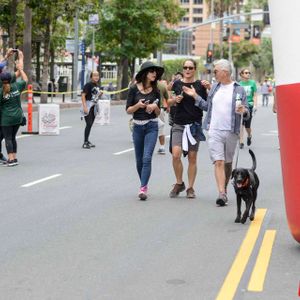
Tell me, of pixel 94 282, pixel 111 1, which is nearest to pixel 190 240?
pixel 94 282

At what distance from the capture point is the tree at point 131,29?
56812mm

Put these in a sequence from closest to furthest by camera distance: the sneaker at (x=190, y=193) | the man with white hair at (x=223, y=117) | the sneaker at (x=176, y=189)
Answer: the man with white hair at (x=223, y=117) → the sneaker at (x=190, y=193) → the sneaker at (x=176, y=189)

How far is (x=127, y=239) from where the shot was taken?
8898 millimetres

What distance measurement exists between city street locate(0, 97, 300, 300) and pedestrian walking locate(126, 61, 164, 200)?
487 millimetres

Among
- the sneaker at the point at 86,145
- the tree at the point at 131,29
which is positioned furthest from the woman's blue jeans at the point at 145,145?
the tree at the point at 131,29

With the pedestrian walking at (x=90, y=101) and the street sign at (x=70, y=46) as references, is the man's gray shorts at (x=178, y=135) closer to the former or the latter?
the pedestrian walking at (x=90, y=101)

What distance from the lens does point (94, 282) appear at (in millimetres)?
6992

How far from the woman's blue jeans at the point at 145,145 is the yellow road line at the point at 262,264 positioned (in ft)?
9.01

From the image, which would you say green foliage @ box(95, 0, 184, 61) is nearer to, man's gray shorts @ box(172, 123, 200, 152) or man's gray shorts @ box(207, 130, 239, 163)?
man's gray shorts @ box(172, 123, 200, 152)

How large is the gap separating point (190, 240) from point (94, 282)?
203 cm

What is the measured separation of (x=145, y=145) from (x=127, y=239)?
2971mm

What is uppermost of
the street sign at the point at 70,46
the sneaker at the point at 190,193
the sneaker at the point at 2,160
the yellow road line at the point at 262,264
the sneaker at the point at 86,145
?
the street sign at the point at 70,46

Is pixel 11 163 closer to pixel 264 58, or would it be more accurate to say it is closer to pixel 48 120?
pixel 48 120

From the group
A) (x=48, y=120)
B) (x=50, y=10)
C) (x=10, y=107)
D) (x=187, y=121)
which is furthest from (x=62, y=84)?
(x=187, y=121)
